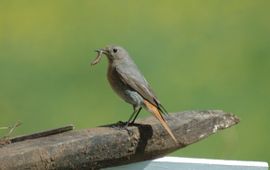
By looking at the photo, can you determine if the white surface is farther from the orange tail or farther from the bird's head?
the bird's head

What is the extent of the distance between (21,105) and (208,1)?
3.04m

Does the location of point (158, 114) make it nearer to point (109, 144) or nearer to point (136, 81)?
point (136, 81)

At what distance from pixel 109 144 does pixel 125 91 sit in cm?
165

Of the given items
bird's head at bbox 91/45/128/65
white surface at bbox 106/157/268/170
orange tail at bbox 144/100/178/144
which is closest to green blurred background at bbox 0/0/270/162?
bird's head at bbox 91/45/128/65

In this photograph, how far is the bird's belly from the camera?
6239mm

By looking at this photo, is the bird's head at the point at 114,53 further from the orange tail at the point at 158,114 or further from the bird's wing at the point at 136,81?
the orange tail at the point at 158,114

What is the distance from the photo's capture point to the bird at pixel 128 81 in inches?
242

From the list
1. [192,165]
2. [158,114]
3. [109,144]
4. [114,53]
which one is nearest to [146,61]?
[114,53]

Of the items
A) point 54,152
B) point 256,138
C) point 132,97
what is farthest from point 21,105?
point 54,152

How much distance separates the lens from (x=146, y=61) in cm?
966

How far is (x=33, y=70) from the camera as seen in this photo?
9.57 metres

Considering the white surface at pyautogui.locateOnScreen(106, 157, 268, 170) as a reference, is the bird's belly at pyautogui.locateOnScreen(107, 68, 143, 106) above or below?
above

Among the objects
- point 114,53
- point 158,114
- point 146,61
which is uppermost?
point 114,53

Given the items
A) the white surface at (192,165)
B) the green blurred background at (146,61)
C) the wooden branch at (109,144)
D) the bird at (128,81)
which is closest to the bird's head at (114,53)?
the bird at (128,81)
